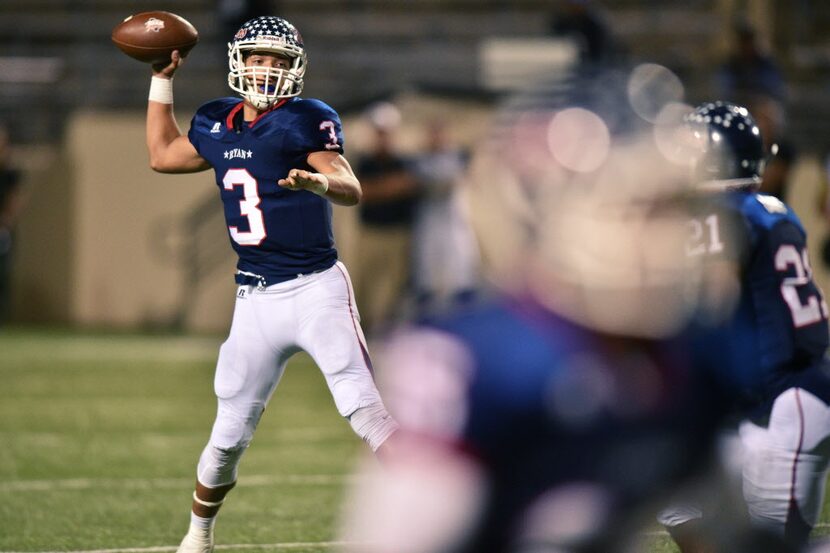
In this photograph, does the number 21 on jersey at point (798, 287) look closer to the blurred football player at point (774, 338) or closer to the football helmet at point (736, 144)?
the blurred football player at point (774, 338)

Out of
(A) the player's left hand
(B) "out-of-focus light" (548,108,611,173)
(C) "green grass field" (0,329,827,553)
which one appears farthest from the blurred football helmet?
(C) "green grass field" (0,329,827,553)

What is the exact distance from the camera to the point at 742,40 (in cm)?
1003

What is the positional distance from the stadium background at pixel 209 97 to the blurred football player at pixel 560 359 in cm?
999

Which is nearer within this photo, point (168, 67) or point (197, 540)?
point (197, 540)

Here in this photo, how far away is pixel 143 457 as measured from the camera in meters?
6.37

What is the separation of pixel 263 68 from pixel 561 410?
8.46 ft

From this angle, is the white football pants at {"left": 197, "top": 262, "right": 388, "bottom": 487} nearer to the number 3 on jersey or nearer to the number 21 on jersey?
the number 3 on jersey

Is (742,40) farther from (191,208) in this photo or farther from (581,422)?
(581,422)

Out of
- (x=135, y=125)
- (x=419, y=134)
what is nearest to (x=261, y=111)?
(x=419, y=134)

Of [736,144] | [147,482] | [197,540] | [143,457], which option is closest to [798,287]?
[736,144]

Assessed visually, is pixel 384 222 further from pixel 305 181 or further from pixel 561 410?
pixel 561 410

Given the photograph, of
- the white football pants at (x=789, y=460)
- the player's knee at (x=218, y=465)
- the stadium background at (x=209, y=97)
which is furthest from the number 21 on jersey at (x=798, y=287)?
the stadium background at (x=209, y=97)

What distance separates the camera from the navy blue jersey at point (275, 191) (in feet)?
13.7

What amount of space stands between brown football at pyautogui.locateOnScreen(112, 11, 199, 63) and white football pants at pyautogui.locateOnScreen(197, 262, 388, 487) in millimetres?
921
